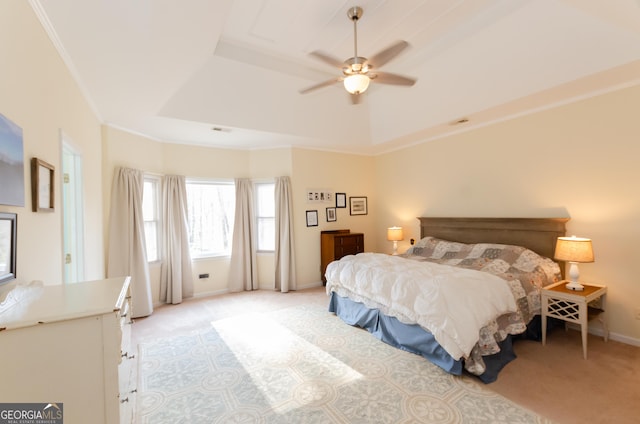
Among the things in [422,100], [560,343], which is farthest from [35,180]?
[560,343]

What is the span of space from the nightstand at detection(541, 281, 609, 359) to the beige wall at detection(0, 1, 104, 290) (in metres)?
4.13

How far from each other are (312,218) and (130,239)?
290 centimetres

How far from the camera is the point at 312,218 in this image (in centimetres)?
544

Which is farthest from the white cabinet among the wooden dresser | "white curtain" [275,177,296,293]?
the wooden dresser

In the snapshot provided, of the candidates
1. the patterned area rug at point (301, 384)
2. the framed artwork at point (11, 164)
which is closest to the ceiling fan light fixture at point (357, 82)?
the framed artwork at point (11, 164)

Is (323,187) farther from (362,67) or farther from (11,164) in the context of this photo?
(11,164)

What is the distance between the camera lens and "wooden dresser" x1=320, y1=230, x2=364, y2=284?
522 centimetres

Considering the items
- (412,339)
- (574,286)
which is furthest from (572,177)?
(412,339)

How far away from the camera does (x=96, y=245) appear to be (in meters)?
3.34

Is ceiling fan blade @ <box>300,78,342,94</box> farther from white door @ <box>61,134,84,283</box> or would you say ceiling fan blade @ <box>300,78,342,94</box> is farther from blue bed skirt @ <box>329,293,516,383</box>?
blue bed skirt @ <box>329,293,516,383</box>

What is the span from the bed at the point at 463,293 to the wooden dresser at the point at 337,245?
1339mm

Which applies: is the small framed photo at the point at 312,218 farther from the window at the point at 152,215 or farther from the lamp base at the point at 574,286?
the lamp base at the point at 574,286

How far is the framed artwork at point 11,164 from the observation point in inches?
49.4

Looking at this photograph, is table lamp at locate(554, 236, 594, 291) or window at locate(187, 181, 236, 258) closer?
table lamp at locate(554, 236, 594, 291)
